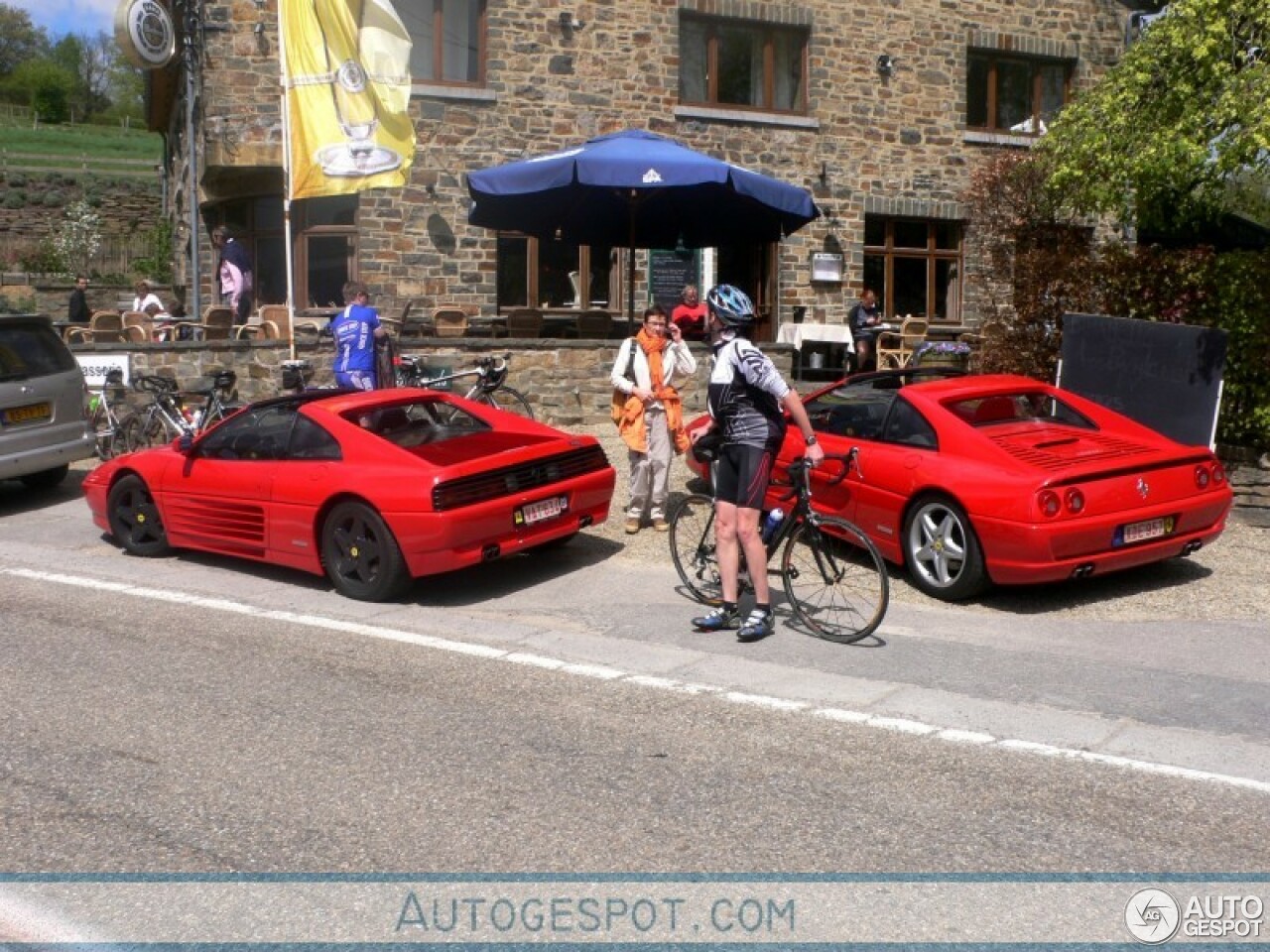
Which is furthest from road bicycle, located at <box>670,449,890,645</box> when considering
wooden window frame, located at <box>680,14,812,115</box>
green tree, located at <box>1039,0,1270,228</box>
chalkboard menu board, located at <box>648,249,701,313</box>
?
wooden window frame, located at <box>680,14,812,115</box>

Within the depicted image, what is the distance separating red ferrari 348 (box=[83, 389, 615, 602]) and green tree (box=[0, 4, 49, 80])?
100692 mm

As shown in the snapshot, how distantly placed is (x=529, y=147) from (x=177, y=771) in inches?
623

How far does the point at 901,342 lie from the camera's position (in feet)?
70.3

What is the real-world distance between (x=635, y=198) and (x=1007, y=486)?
25.9 feet

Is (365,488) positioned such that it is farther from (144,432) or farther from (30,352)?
(144,432)

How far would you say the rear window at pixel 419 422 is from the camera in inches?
Result: 381

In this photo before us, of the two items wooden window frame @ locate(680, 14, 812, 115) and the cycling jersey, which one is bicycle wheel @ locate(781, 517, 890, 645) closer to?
the cycling jersey

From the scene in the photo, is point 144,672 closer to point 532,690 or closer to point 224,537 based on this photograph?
point 532,690

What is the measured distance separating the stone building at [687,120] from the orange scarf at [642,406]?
969 cm

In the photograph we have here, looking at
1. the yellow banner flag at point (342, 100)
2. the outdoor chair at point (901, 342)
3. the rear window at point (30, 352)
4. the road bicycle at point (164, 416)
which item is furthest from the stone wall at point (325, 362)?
the outdoor chair at point (901, 342)

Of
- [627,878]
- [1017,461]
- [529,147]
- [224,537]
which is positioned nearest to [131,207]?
[529,147]

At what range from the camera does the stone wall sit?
51.9 feet

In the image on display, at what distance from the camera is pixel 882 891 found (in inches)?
185

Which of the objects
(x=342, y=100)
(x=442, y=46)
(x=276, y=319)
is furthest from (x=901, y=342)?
(x=342, y=100)
